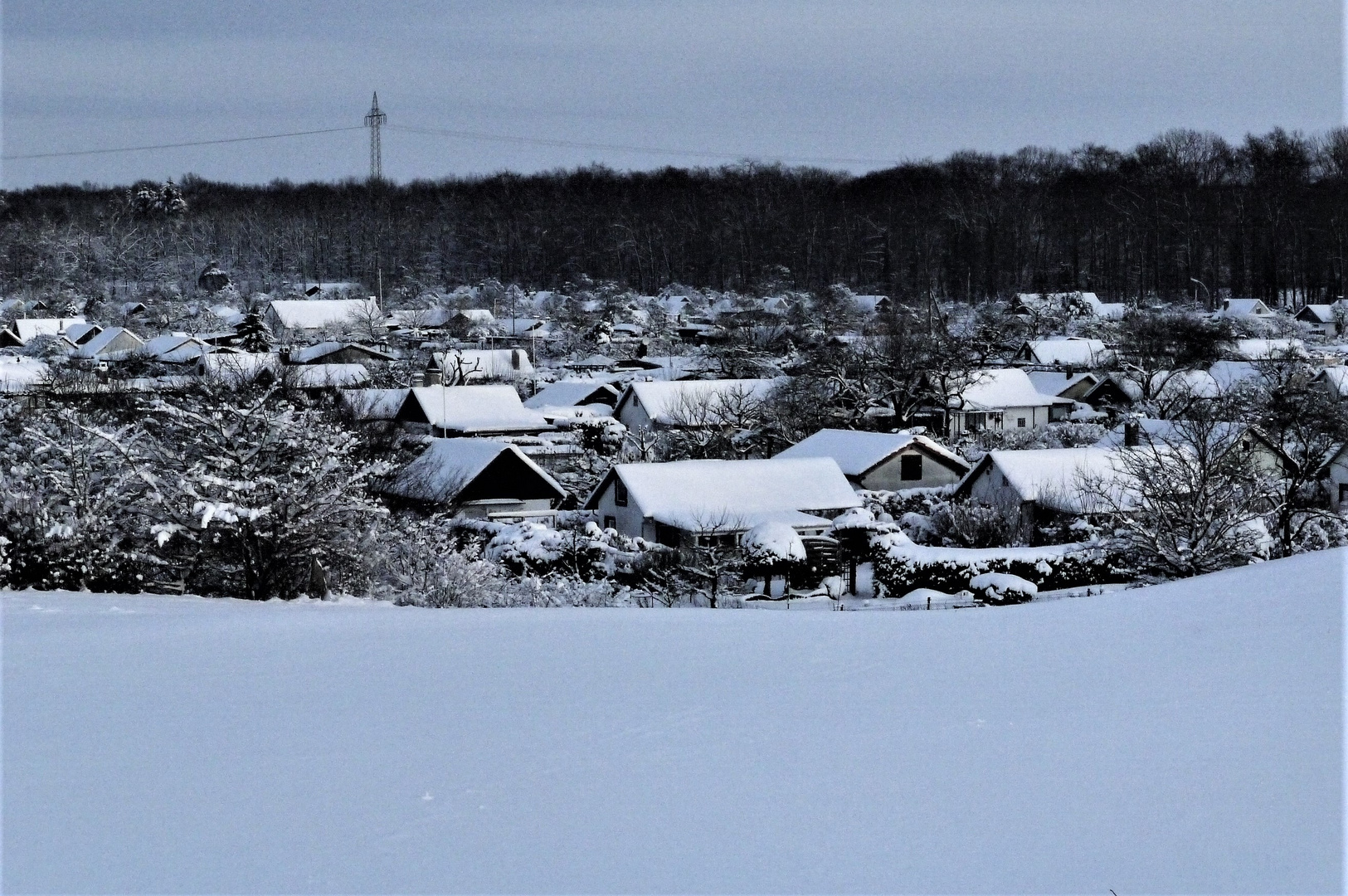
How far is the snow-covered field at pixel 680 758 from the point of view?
5117 mm

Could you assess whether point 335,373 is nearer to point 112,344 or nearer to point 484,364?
point 484,364

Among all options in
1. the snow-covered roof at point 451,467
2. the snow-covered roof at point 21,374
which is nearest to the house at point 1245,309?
the snow-covered roof at point 451,467

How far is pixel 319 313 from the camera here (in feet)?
213

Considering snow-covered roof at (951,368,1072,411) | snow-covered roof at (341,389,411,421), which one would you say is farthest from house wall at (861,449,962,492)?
snow-covered roof at (341,389,411,421)

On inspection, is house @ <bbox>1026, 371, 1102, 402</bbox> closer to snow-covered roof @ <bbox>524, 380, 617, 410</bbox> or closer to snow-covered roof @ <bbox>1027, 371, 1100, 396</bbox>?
snow-covered roof @ <bbox>1027, 371, 1100, 396</bbox>

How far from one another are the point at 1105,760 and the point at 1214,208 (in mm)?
82362

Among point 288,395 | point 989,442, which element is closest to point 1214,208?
point 989,442

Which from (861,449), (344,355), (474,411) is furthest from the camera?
(344,355)

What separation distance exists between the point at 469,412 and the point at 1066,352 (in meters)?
24.9

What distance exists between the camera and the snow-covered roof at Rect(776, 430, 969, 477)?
87.8 ft

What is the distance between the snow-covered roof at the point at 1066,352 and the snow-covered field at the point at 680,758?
3956cm

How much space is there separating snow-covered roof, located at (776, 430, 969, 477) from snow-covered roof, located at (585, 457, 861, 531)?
135 inches

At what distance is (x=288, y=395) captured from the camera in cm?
1898

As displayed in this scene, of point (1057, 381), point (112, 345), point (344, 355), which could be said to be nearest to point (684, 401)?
point (1057, 381)
